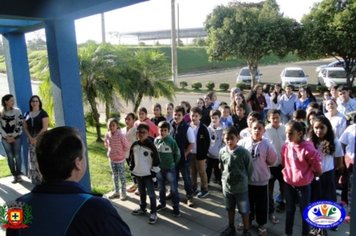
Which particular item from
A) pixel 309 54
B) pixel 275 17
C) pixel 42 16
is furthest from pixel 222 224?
pixel 275 17

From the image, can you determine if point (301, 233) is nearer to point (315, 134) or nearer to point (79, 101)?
point (315, 134)

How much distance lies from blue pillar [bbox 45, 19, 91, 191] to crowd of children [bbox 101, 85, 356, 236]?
0.96 meters

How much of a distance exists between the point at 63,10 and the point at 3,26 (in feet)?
7.88

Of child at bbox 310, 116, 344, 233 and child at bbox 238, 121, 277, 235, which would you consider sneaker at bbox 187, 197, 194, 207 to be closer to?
child at bbox 238, 121, 277, 235

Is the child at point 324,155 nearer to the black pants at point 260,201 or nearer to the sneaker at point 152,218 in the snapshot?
the black pants at point 260,201

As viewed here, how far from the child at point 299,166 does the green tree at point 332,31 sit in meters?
16.3

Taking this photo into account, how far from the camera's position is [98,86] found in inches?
361

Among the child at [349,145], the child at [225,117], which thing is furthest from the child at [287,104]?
the child at [349,145]

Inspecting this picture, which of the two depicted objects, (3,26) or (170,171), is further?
(3,26)

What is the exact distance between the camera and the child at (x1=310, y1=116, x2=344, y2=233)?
4.27 metres

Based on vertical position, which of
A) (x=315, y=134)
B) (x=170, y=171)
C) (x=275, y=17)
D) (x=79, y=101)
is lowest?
(x=170, y=171)

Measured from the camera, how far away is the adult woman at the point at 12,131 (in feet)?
20.8

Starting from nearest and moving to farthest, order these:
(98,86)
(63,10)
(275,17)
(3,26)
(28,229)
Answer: (28,229), (63,10), (3,26), (98,86), (275,17)

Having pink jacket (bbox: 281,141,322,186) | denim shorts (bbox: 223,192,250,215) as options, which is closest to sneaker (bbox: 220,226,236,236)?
denim shorts (bbox: 223,192,250,215)
